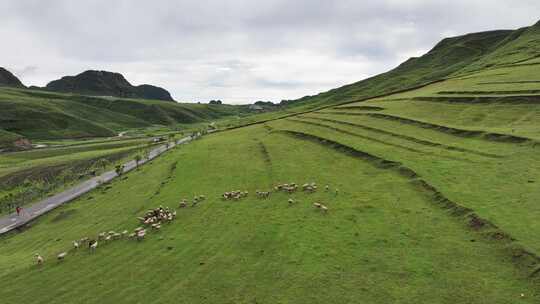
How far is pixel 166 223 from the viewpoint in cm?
3722

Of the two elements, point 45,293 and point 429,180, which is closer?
point 45,293

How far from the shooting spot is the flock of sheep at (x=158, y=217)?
34000 millimetres

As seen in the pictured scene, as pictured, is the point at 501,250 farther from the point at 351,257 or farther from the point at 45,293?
the point at 45,293

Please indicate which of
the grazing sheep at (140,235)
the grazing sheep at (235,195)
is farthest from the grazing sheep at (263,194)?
the grazing sheep at (140,235)

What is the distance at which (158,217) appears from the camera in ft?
125

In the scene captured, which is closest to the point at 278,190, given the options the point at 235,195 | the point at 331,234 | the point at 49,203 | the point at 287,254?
→ the point at 235,195

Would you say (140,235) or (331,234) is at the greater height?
(140,235)

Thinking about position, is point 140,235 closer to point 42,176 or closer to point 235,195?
point 235,195

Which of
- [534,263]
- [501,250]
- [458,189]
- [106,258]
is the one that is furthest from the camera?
[458,189]

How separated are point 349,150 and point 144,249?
36187 mm

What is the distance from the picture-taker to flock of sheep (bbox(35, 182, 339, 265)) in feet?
112

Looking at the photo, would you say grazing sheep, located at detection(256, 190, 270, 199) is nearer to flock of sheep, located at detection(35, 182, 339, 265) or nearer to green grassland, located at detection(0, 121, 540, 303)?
flock of sheep, located at detection(35, 182, 339, 265)

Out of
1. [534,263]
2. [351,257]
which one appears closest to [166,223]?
[351,257]

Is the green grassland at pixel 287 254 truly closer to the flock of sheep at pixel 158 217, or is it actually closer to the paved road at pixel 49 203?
the flock of sheep at pixel 158 217
